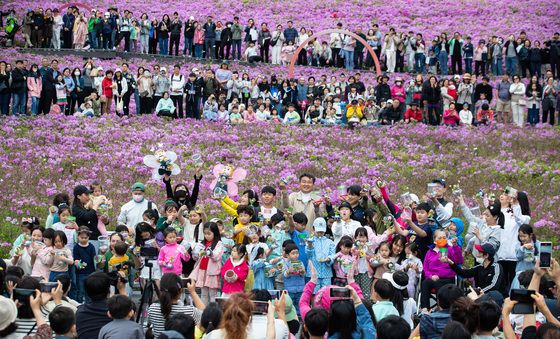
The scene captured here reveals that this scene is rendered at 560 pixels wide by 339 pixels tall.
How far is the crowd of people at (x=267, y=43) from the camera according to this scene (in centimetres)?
3375

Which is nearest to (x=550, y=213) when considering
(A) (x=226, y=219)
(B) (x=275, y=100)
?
(A) (x=226, y=219)

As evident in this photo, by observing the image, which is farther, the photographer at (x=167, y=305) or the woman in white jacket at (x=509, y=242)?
the woman in white jacket at (x=509, y=242)

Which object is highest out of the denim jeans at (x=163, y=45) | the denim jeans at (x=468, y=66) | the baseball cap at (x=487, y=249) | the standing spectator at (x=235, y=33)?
the standing spectator at (x=235, y=33)

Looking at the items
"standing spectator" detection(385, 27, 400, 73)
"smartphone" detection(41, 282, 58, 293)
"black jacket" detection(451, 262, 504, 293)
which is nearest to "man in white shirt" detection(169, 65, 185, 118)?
"standing spectator" detection(385, 27, 400, 73)

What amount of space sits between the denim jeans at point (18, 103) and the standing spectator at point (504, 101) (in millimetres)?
13726

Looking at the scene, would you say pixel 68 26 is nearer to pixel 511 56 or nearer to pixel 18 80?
pixel 18 80

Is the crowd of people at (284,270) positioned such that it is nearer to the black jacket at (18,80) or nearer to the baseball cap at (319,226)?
the baseball cap at (319,226)

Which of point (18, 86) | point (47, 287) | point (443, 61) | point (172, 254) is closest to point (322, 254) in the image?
point (172, 254)

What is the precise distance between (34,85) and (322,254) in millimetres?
15449

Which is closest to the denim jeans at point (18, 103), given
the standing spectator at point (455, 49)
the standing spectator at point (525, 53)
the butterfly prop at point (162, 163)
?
the butterfly prop at point (162, 163)

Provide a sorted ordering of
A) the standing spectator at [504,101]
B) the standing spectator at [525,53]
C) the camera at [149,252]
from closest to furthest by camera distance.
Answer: the camera at [149,252]
the standing spectator at [504,101]
the standing spectator at [525,53]

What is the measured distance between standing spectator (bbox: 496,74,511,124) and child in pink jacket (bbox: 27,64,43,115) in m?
13.3

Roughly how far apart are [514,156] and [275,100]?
741 centimetres

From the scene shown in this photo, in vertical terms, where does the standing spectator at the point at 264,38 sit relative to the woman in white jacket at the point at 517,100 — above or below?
above
